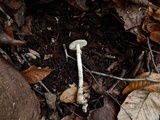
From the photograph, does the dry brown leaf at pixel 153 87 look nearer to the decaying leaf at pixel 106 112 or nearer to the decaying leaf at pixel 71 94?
the decaying leaf at pixel 106 112

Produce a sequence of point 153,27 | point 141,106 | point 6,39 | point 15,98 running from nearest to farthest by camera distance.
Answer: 1. point 15,98
2. point 6,39
3. point 141,106
4. point 153,27

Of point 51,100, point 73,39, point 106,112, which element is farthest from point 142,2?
point 51,100

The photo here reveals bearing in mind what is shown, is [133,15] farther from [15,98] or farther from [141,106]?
[15,98]

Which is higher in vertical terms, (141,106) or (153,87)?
(153,87)

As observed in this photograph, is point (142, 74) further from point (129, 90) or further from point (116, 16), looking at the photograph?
point (116, 16)

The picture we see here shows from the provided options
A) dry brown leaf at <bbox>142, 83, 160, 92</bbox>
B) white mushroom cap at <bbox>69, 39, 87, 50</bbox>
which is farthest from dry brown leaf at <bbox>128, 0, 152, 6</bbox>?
dry brown leaf at <bbox>142, 83, 160, 92</bbox>

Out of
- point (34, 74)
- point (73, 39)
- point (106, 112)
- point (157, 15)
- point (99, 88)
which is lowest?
point (106, 112)

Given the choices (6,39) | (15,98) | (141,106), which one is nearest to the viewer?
(15,98)
